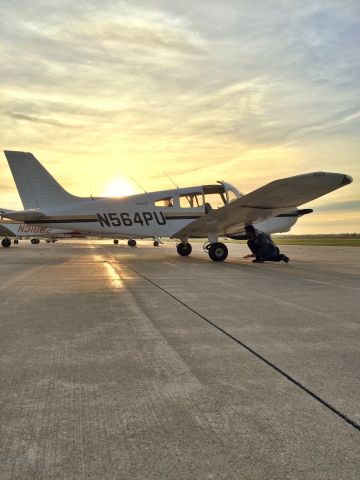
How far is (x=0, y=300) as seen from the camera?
727 centimetres

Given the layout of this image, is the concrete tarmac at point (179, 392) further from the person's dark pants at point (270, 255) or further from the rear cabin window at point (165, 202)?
the rear cabin window at point (165, 202)

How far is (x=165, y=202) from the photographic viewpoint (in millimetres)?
18609

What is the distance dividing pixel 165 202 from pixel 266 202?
5.19m

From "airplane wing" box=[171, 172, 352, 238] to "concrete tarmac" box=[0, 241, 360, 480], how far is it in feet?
24.4

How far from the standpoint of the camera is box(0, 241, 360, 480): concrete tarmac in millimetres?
2125

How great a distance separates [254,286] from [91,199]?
1149 centimetres

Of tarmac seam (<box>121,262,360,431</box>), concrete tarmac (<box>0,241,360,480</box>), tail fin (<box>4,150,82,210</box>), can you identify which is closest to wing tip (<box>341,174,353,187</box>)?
concrete tarmac (<box>0,241,360,480</box>)

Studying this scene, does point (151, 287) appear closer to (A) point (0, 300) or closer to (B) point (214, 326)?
(A) point (0, 300)

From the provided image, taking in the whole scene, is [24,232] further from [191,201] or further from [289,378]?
[289,378]

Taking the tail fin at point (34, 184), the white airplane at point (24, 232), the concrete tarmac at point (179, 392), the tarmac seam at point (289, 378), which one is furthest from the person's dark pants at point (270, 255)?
the white airplane at point (24, 232)

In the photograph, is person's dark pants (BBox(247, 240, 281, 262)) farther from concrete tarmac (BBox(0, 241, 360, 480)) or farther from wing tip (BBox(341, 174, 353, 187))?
concrete tarmac (BBox(0, 241, 360, 480))

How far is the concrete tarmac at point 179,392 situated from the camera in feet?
6.97

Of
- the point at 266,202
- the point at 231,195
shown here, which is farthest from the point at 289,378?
the point at 231,195

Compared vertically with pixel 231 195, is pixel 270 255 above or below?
below
